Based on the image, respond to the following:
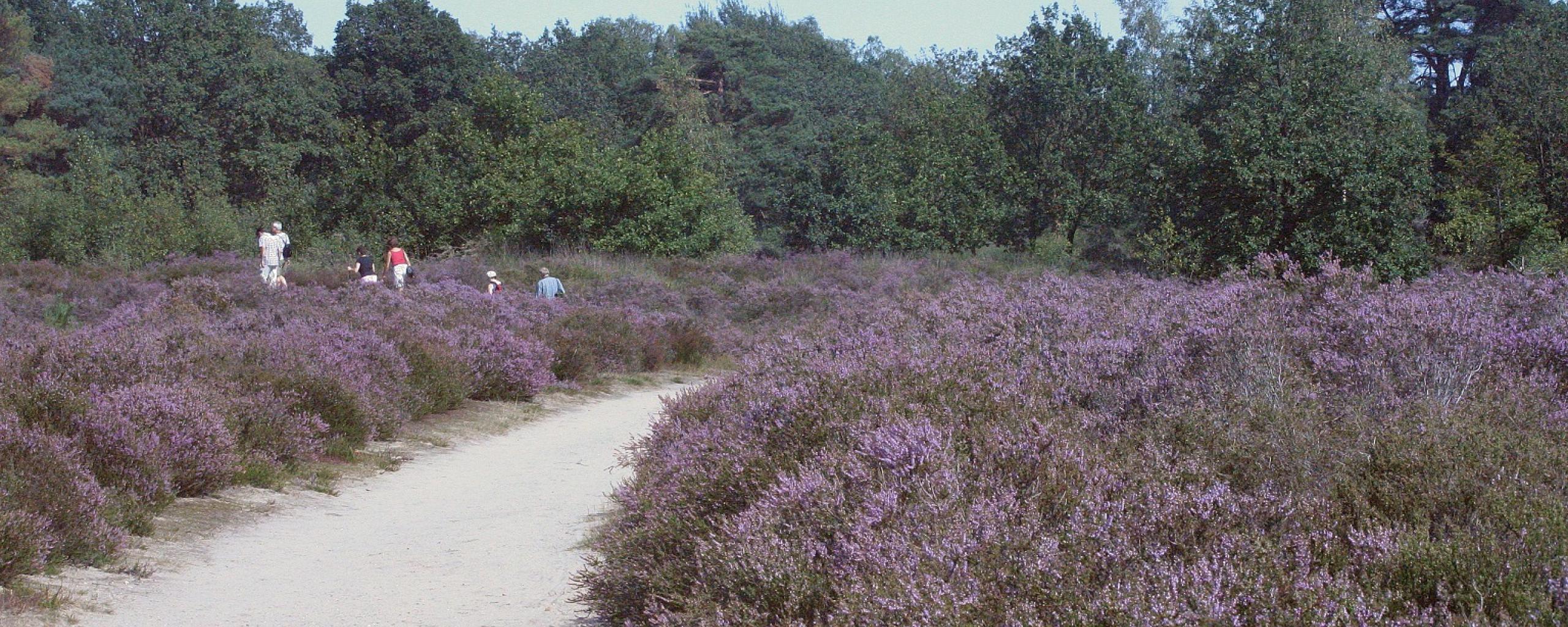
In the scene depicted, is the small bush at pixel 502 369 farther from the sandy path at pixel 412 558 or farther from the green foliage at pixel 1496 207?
the green foliage at pixel 1496 207

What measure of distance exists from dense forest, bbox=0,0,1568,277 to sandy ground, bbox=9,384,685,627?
1269cm

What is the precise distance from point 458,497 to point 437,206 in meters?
35.6

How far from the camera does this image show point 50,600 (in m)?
5.64

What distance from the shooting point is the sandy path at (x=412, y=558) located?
599cm

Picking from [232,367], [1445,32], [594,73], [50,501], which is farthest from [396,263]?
[594,73]

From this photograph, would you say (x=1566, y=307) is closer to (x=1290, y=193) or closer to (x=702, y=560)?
(x=702, y=560)

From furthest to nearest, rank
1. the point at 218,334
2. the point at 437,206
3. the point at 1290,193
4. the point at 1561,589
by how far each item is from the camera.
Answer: the point at 437,206
the point at 1290,193
the point at 218,334
the point at 1561,589

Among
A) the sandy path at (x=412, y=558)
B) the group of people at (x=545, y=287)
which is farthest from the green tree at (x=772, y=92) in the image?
the sandy path at (x=412, y=558)

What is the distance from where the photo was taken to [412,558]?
24.0 feet

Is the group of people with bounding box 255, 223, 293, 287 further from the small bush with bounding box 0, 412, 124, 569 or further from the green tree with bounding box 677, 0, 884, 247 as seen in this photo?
the green tree with bounding box 677, 0, 884, 247

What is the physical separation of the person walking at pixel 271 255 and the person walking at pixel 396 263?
5.98 feet

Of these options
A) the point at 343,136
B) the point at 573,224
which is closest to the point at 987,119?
the point at 573,224

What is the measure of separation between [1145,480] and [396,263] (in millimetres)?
19562

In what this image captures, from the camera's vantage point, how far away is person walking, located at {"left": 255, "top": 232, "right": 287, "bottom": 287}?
21.9 m
